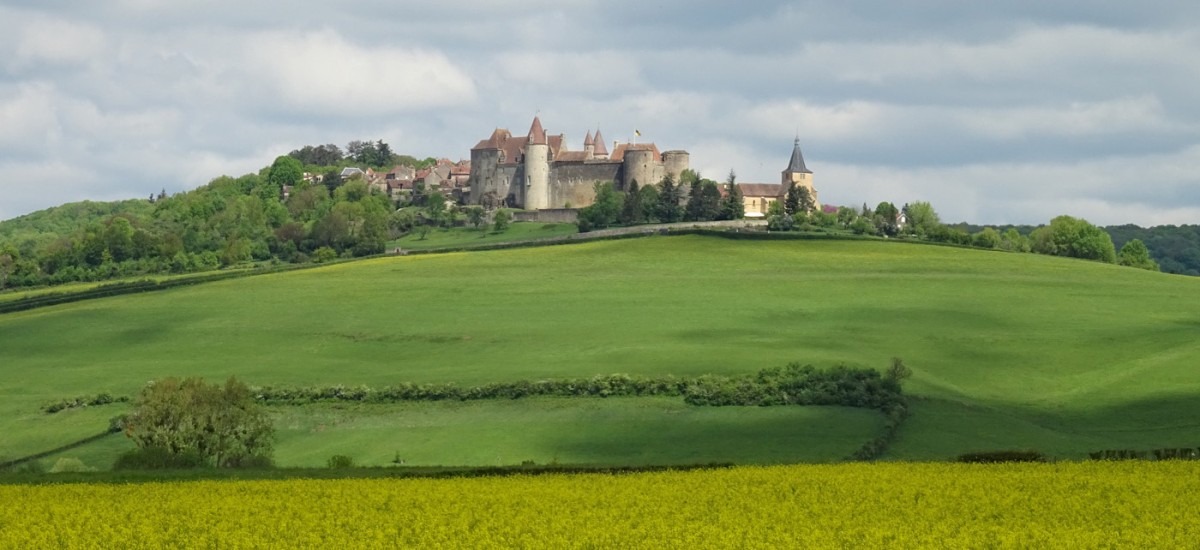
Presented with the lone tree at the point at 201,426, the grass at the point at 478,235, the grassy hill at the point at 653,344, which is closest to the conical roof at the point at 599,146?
the grass at the point at 478,235

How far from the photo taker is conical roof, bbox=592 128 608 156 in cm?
19012

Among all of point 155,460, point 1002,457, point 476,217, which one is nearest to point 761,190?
point 476,217

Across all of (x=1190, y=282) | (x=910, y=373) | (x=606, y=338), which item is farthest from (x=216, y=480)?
(x=1190, y=282)

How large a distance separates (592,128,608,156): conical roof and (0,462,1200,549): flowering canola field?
157 m

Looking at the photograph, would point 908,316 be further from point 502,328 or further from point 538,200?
point 538,200

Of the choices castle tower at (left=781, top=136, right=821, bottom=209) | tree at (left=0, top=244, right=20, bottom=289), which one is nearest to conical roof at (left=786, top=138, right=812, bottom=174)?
castle tower at (left=781, top=136, right=821, bottom=209)

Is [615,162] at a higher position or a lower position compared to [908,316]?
higher

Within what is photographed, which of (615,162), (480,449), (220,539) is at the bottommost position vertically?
(480,449)

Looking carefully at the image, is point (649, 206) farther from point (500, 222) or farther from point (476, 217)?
point (476, 217)

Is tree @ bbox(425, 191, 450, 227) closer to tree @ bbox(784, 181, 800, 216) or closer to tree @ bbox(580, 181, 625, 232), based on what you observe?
tree @ bbox(580, 181, 625, 232)

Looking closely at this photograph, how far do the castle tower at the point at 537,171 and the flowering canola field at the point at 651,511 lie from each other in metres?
146

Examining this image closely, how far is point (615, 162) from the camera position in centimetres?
18062

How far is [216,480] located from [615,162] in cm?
14748

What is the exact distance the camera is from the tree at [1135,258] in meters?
144
